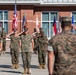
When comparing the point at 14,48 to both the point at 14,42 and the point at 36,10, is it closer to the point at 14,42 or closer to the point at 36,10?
the point at 14,42

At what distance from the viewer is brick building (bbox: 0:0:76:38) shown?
3288cm

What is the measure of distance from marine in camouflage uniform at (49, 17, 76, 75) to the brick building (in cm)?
2708

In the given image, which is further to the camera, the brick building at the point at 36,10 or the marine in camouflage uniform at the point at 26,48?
the brick building at the point at 36,10

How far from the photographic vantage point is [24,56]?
13719 millimetres

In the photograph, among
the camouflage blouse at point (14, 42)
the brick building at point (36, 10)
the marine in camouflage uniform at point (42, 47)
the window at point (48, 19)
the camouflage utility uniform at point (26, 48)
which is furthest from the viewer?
the window at point (48, 19)

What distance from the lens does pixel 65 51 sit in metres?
5.66

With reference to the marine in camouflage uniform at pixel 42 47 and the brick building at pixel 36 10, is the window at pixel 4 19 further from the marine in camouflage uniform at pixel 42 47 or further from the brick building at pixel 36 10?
the marine in camouflage uniform at pixel 42 47

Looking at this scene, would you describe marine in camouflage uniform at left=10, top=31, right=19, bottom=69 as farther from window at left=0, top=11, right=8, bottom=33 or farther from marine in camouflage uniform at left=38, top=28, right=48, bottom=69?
window at left=0, top=11, right=8, bottom=33

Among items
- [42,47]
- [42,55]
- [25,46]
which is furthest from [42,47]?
[25,46]

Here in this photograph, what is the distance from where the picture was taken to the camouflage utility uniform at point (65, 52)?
562 cm

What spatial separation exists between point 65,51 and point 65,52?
0.05ft

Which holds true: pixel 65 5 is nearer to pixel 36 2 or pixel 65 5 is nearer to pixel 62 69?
pixel 36 2

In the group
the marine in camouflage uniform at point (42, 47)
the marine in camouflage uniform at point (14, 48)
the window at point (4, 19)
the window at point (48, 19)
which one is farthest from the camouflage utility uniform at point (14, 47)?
the window at point (48, 19)

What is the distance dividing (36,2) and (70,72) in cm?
2721
